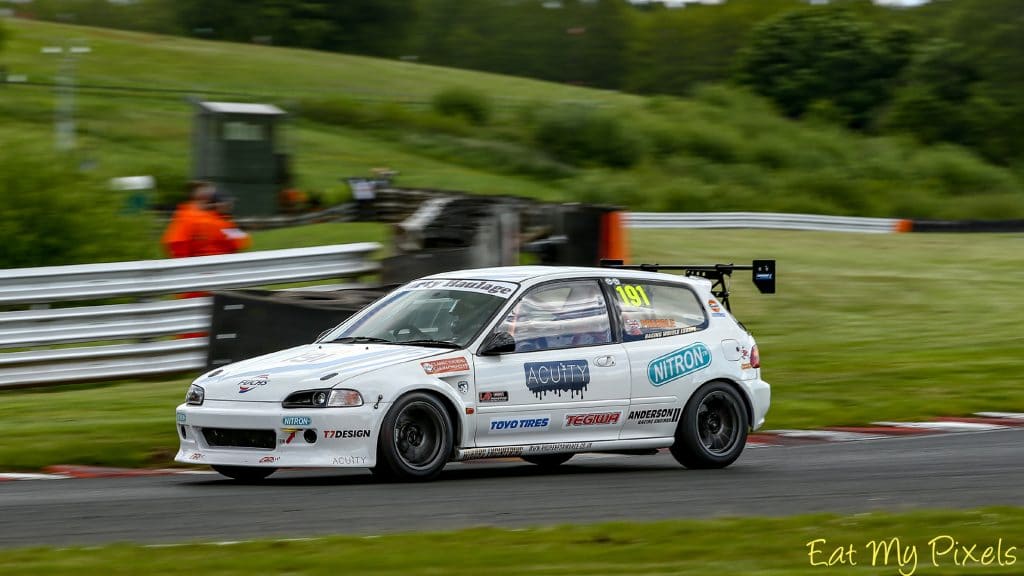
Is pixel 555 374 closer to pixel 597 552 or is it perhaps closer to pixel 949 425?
pixel 597 552

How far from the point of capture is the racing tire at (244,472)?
924cm

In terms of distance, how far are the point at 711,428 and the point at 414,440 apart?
251 cm

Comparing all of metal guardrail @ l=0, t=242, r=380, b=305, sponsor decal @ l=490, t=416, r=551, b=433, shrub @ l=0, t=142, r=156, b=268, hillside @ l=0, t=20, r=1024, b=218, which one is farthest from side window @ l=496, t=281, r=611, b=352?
hillside @ l=0, t=20, r=1024, b=218

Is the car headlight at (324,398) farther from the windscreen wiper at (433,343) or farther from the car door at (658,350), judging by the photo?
the car door at (658,350)

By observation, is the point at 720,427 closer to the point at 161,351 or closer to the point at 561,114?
the point at 161,351

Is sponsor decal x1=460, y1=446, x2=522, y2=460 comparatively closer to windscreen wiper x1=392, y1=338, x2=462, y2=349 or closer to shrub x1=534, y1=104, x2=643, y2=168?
windscreen wiper x1=392, y1=338, x2=462, y2=349

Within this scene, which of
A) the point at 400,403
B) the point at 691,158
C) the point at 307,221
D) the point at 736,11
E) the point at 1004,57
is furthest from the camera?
the point at 736,11

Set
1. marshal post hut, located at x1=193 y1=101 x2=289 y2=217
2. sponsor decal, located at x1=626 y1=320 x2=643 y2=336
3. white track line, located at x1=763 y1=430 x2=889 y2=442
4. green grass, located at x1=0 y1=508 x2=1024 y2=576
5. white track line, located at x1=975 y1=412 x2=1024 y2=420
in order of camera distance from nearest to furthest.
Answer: green grass, located at x1=0 y1=508 x2=1024 y2=576
sponsor decal, located at x1=626 y1=320 x2=643 y2=336
white track line, located at x1=763 y1=430 x2=889 y2=442
white track line, located at x1=975 y1=412 x2=1024 y2=420
marshal post hut, located at x1=193 y1=101 x2=289 y2=217

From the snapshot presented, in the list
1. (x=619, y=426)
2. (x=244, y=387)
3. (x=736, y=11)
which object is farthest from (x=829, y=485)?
(x=736, y=11)

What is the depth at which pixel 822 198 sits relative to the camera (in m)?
52.1

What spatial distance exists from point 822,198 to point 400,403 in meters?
44.7

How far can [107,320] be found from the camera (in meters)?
14.8

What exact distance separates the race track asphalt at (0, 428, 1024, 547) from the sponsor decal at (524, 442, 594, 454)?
185 millimetres

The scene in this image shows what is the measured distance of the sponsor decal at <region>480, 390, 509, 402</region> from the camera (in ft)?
31.2
